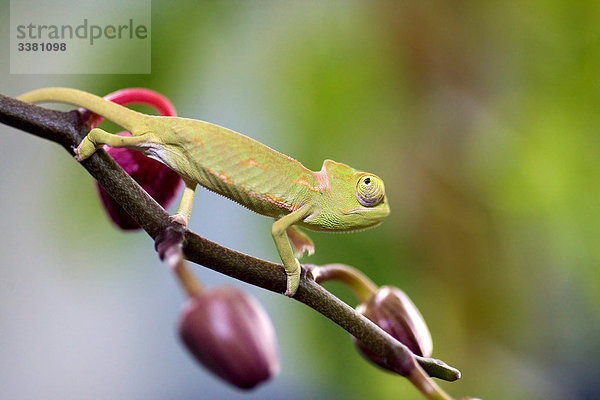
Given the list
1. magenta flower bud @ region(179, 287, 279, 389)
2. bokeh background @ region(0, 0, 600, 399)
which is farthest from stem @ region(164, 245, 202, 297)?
bokeh background @ region(0, 0, 600, 399)

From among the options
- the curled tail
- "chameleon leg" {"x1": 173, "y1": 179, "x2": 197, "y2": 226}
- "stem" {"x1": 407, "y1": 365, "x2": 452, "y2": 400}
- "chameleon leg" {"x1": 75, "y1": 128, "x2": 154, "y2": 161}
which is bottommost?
"stem" {"x1": 407, "y1": 365, "x2": 452, "y2": 400}

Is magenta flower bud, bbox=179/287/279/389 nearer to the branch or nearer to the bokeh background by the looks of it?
the branch

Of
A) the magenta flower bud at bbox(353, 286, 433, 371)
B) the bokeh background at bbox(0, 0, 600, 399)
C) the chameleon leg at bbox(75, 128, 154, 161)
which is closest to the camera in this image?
the chameleon leg at bbox(75, 128, 154, 161)

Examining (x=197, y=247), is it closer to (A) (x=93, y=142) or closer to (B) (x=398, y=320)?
(A) (x=93, y=142)

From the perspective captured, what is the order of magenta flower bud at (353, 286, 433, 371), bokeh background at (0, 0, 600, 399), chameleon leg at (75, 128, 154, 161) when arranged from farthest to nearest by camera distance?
bokeh background at (0, 0, 600, 399) → magenta flower bud at (353, 286, 433, 371) → chameleon leg at (75, 128, 154, 161)

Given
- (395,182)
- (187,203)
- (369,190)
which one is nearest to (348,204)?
(369,190)

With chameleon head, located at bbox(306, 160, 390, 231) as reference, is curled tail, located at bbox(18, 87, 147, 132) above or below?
above

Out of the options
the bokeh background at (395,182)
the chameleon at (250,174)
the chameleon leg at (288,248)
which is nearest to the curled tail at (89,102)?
the chameleon at (250,174)

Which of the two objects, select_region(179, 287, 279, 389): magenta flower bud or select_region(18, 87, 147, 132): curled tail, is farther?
select_region(18, 87, 147, 132): curled tail
